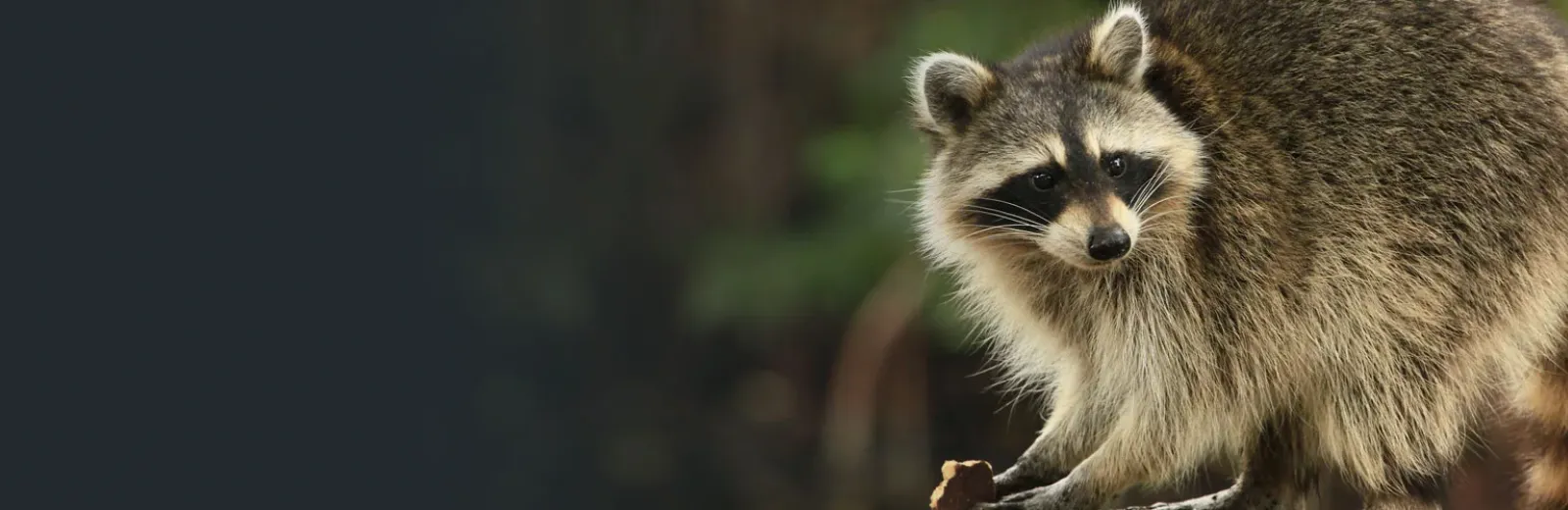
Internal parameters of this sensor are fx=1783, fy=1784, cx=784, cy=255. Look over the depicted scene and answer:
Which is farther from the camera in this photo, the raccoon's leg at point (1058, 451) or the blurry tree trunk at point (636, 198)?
the blurry tree trunk at point (636, 198)

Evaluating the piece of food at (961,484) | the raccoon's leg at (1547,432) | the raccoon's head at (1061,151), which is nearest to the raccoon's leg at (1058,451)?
the piece of food at (961,484)

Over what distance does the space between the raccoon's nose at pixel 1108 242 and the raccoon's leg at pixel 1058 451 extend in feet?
1.73

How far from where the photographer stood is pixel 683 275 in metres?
8.59

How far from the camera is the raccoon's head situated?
A: 3.53 meters

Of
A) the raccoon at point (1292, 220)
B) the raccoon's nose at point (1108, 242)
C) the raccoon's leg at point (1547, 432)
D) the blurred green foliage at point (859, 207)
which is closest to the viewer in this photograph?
the raccoon's nose at point (1108, 242)

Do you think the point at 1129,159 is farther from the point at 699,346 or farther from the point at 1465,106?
the point at 699,346

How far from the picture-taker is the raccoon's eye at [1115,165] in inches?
141

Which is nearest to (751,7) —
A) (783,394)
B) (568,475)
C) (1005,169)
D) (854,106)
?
(854,106)

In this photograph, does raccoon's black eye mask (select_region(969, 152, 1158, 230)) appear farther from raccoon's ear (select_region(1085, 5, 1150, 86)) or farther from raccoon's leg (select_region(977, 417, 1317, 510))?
raccoon's leg (select_region(977, 417, 1317, 510))

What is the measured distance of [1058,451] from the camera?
12.6 feet

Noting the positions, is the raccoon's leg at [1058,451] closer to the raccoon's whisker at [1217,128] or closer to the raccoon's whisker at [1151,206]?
the raccoon's whisker at [1151,206]

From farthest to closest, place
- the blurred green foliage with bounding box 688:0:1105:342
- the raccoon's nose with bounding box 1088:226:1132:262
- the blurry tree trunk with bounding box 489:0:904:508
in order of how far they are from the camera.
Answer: the blurry tree trunk with bounding box 489:0:904:508 < the blurred green foliage with bounding box 688:0:1105:342 < the raccoon's nose with bounding box 1088:226:1132:262

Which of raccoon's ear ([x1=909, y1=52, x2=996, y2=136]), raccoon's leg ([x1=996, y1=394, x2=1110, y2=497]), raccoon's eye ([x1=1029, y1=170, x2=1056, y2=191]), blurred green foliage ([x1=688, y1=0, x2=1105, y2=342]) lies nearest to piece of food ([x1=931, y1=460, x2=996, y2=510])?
raccoon's leg ([x1=996, y1=394, x2=1110, y2=497])

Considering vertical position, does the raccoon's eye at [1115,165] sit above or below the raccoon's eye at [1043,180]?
below
